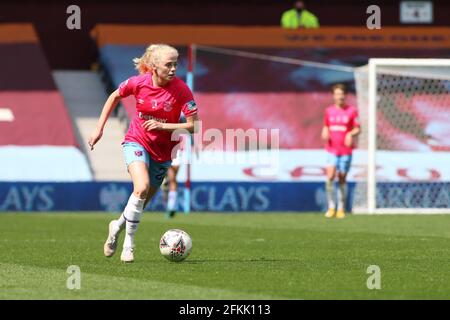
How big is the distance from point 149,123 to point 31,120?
1456 centimetres

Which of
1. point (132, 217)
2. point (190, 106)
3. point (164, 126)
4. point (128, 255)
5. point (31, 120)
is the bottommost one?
point (128, 255)

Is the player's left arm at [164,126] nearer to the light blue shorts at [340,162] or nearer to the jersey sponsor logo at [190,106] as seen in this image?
the jersey sponsor logo at [190,106]

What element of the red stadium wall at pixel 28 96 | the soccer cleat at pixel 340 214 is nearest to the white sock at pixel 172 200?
the soccer cleat at pixel 340 214

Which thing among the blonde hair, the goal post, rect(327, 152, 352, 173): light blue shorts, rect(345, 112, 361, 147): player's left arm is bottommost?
the blonde hair

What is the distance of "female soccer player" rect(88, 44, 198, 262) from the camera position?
10617 mm

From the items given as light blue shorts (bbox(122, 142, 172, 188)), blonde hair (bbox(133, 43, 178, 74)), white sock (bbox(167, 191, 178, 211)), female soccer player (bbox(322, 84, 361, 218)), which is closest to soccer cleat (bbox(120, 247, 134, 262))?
light blue shorts (bbox(122, 142, 172, 188))

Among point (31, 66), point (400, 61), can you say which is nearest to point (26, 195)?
point (31, 66)

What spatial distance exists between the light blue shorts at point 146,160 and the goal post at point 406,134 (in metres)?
10.9

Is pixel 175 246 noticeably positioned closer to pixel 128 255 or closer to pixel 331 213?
pixel 128 255

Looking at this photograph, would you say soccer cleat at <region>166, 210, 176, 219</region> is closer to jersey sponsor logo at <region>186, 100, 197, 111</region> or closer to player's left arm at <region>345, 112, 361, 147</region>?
player's left arm at <region>345, 112, 361, 147</region>

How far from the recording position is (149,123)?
10.6 m

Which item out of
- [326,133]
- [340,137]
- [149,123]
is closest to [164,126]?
[149,123]

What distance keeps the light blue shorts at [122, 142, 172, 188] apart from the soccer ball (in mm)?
560
